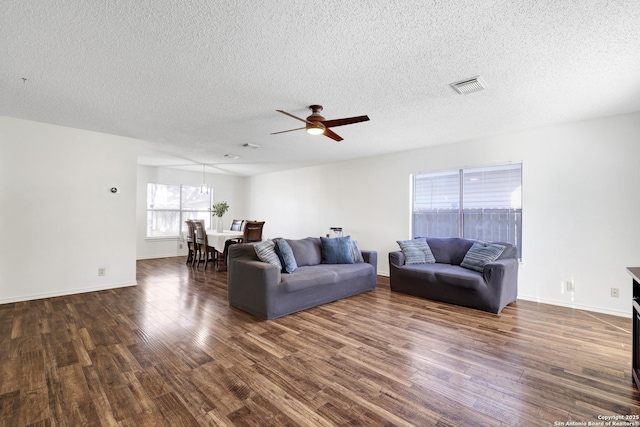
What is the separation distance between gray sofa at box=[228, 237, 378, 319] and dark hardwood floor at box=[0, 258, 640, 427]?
0.56 feet

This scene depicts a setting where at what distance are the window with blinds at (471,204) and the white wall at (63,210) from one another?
16.7 ft

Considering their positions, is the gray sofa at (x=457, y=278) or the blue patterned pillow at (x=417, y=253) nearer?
the gray sofa at (x=457, y=278)

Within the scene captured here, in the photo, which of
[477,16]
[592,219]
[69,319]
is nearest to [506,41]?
[477,16]

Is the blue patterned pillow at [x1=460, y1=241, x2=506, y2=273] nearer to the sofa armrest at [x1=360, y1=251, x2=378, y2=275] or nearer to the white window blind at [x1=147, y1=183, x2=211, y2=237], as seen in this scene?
the sofa armrest at [x1=360, y1=251, x2=378, y2=275]

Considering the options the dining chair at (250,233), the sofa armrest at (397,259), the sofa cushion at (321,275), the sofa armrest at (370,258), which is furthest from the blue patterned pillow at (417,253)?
the dining chair at (250,233)

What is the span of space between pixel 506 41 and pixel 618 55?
994 millimetres

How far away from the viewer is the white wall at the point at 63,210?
12.6 ft

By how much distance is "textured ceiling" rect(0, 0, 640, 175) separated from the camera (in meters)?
1.83

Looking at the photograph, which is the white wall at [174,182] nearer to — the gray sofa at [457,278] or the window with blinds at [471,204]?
the window with blinds at [471,204]

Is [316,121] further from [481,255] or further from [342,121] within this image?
[481,255]

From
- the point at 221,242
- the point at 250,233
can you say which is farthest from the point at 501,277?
the point at 221,242

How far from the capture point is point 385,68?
8.16ft

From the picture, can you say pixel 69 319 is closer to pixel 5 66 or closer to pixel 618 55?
pixel 5 66

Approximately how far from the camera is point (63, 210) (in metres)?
4.19
